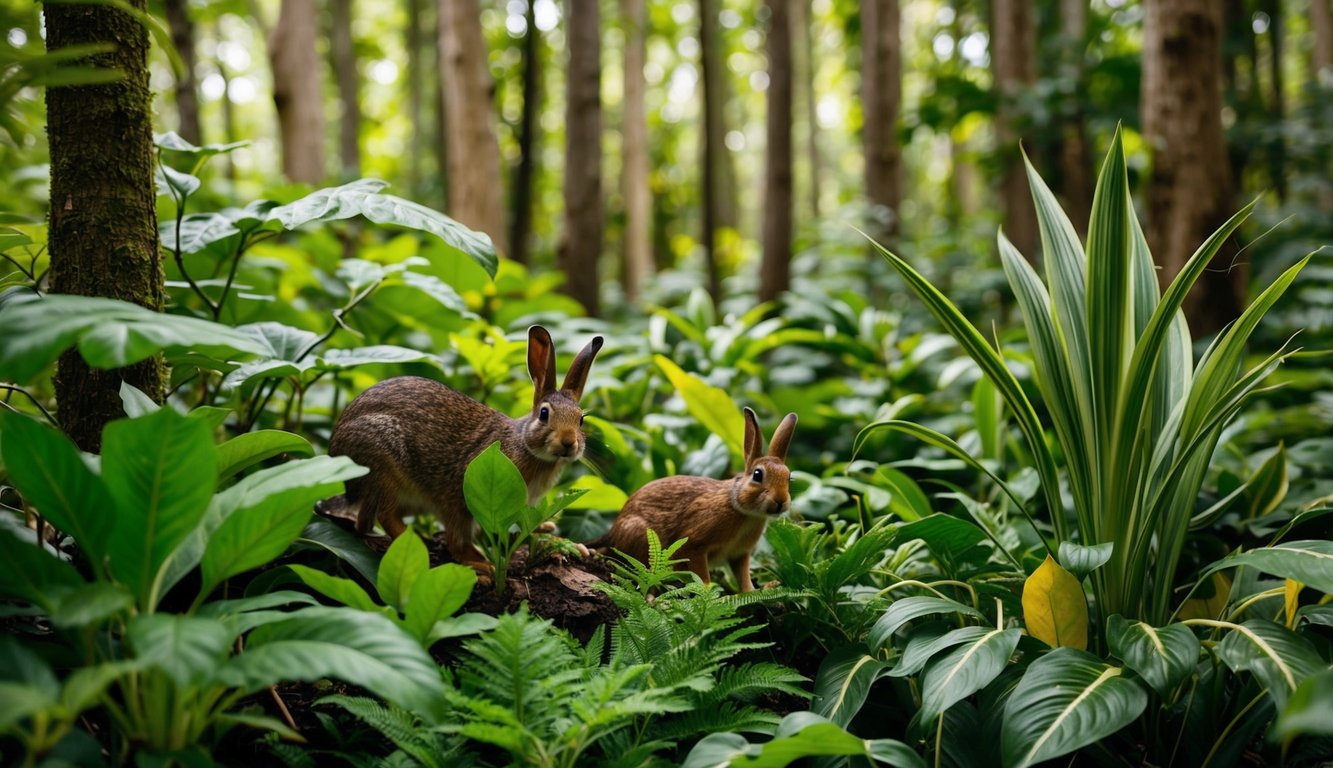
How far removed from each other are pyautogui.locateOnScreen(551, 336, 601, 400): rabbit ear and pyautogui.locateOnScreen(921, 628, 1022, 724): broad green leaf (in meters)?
1.28

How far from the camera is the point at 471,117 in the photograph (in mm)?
8484

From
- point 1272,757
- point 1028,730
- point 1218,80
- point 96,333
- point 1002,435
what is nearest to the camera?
point 96,333

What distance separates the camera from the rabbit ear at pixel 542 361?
2740 millimetres

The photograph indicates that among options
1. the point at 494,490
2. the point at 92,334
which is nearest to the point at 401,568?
the point at 494,490

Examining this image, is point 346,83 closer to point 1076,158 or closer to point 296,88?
point 296,88

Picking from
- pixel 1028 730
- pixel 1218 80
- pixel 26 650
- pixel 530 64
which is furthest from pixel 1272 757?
pixel 530 64

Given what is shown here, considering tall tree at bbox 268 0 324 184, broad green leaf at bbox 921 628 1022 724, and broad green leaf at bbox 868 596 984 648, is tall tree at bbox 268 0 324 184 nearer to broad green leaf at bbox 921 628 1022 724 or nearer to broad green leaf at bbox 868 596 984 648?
broad green leaf at bbox 868 596 984 648

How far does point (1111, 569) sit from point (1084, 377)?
1.86 feet

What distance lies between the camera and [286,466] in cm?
216

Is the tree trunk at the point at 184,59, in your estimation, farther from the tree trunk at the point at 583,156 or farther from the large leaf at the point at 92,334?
the large leaf at the point at 92,334

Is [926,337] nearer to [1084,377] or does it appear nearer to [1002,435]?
[1002,435]

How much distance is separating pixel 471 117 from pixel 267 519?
7200 millimetres

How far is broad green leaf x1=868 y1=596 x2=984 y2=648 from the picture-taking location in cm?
249

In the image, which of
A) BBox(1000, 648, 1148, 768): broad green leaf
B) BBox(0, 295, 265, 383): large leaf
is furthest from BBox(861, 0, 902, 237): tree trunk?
BBox(0, 295, 265, 383): large leaf
